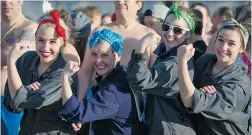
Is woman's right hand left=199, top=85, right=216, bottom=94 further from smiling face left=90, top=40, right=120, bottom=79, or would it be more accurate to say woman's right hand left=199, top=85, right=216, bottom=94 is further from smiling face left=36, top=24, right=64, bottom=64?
smiling face left=36, top=24, right=64, bottom=64

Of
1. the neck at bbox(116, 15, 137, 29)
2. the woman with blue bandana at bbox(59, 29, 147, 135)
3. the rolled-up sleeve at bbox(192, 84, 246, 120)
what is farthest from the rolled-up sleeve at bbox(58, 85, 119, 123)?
the neck at bbox(116, 15, 137, 29)

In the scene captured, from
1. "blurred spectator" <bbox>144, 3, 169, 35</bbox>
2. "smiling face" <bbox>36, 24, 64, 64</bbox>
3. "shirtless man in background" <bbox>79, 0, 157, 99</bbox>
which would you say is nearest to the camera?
"smiling face" <bbox>36, 24, 64, 64</bbox>

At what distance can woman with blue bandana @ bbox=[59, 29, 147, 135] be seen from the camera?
166 inches

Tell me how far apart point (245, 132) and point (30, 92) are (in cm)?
171

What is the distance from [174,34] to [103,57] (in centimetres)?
62

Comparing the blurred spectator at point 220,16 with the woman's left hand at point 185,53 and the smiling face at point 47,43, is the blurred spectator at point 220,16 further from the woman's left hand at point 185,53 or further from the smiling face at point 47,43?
the woman's left hand at point 185,53

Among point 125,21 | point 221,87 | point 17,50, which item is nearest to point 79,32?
point 125,21

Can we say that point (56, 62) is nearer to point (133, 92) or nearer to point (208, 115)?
point (133, 92)

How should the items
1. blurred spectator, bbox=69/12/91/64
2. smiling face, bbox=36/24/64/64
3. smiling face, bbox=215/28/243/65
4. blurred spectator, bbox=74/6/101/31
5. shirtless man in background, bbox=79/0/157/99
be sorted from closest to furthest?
smiling face, bbox=215/28/243/65 → smiling face, bbox=36/24/64/64 → shirtless man in background, bbox=79/0/157/99 → blurred spectator, bbox=69/12/91/64 → blurred spectator, bbox=74/6/101/31

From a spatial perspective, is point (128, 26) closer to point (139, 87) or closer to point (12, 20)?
point (12, 20)

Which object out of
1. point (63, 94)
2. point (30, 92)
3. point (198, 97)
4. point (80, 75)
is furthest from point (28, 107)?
point (198, 97)

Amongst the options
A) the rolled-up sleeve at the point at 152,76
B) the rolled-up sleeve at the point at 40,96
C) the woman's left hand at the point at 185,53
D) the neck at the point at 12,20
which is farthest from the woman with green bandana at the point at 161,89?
the neck at the point at 12,20

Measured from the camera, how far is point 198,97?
13.8 feet

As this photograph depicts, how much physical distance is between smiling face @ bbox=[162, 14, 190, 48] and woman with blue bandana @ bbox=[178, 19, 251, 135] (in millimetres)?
254
